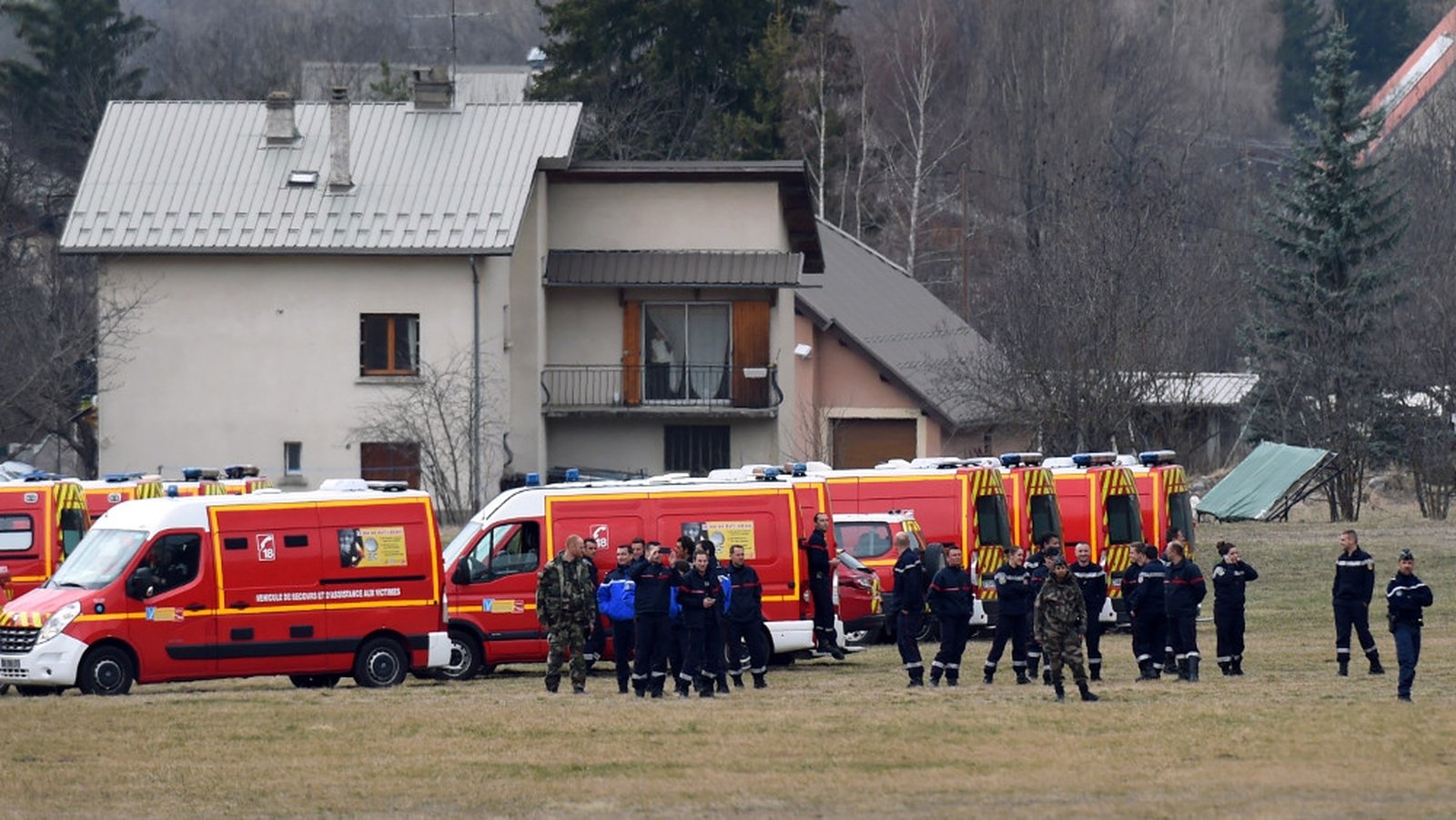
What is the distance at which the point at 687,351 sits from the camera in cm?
5147

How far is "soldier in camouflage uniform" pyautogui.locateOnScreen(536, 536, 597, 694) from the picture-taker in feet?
73.2

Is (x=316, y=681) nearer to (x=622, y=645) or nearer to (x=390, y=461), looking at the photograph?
(x=622, y=645)

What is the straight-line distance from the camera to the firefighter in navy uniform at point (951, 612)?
22750mm

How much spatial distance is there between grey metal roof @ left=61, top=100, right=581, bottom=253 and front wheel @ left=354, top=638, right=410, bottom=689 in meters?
23.7

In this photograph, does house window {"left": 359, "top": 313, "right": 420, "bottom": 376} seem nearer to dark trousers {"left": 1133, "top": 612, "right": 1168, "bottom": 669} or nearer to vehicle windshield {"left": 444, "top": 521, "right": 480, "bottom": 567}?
vehicle windshield {"left": 444, "top": 521, "right": 480, "bottom": 567}

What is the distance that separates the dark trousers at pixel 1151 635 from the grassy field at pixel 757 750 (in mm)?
489

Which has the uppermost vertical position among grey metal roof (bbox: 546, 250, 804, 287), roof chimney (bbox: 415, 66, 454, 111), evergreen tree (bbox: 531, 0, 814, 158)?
evergreen tree (bbox: 531, 0, 814, 158)

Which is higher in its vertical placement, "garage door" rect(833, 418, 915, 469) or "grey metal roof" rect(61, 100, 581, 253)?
"grey metal roof" rect(61, 100, 581, 253)

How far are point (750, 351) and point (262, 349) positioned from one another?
34.8 feet

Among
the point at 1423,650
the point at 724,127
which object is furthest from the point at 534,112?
the point at 1423,650

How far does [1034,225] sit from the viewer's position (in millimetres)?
83312

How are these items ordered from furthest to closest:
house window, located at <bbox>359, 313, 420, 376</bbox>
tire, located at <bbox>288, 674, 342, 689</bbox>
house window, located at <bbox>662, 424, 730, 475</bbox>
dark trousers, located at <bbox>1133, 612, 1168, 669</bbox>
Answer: house window, located at <bbox>662, 424, 730, 475</bbox>
house window, located at <bbox>359, 313, 420, 376</bbox>
tire, located at <bbox>288, 674, 342, 689</bbox>
dark trousers, located at <bbox>1133, 612, 1168, 669</bbox>

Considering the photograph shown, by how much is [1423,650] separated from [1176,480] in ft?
20.2

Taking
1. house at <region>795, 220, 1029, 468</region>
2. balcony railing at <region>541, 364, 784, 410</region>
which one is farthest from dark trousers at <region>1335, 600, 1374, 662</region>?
house at <region>795, 220, 1029, 468</region>
